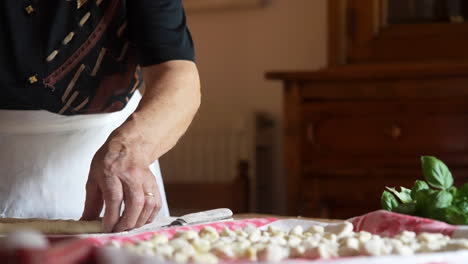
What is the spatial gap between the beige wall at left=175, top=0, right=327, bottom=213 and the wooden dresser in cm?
62

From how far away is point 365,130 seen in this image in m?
1.99

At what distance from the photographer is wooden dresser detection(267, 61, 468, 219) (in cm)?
192

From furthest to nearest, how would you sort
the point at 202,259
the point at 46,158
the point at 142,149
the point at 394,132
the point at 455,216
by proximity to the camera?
1. the point at 394,132
2. the point at 46,158
3. the point at 142,149
4. the point at 455,216
5. the point at 202,259

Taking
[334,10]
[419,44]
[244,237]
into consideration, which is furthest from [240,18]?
[244,237]

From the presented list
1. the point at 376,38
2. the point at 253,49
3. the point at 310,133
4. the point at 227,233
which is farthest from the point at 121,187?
the point at 253,49

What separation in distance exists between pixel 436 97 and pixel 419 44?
1.03ft

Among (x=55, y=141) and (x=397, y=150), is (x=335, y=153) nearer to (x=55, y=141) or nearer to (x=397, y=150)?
(x=397, y=150)

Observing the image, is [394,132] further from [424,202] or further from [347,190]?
[424,202]

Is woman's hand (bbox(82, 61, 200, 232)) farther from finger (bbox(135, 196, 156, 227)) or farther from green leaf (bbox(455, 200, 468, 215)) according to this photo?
green leaf (bbox(455, 200, 468, 215))

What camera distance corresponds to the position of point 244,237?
2.23ft

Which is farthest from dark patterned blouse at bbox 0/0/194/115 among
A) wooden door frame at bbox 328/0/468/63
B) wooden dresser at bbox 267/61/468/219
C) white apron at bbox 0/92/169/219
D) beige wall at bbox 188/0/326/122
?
beige wall at bbox 188/0/326/122

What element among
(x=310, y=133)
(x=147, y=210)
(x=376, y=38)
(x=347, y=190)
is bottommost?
(x=347, y=190)

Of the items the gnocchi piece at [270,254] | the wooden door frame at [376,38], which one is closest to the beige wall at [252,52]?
the wooden door frame at [376,38]

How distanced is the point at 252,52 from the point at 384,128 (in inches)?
36.2
